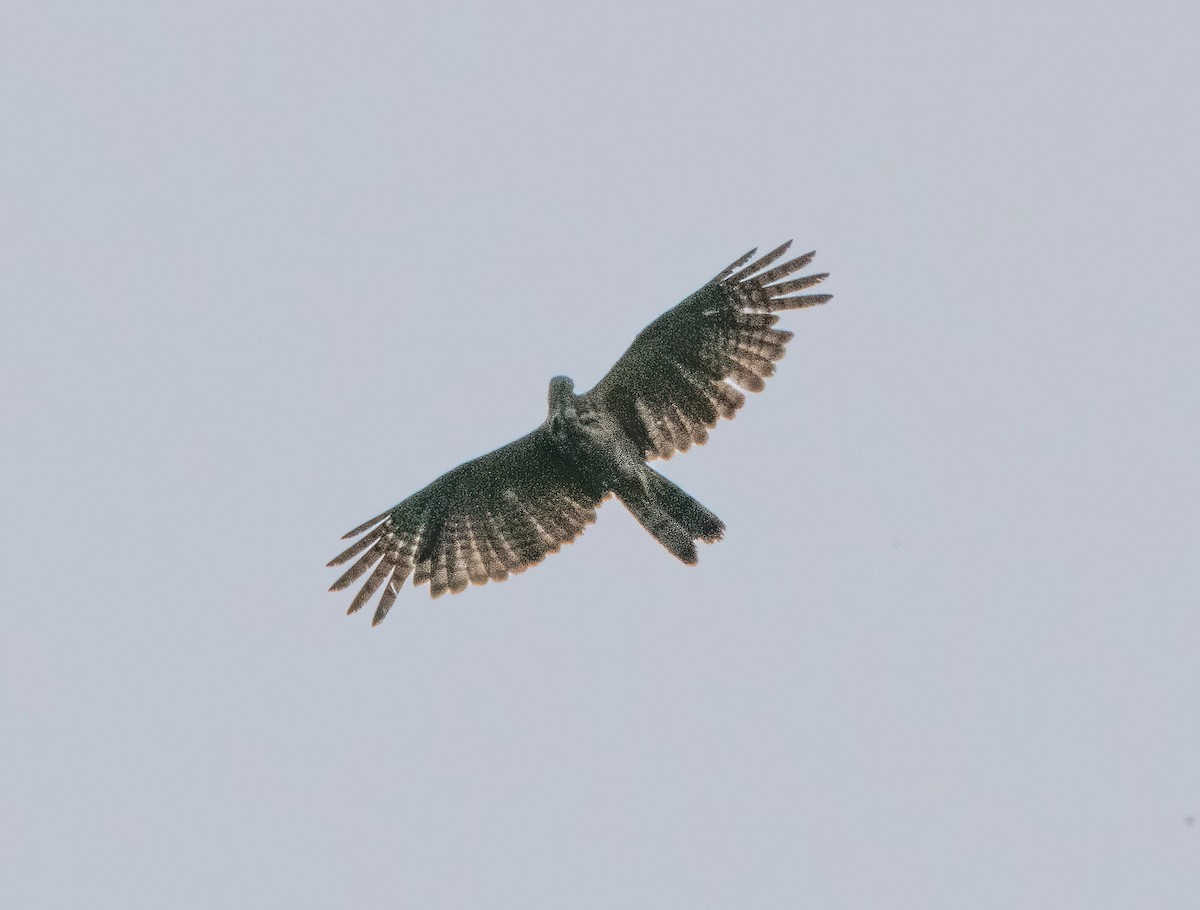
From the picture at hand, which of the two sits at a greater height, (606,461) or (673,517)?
(606,461)

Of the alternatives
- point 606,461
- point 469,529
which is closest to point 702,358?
point 606,461

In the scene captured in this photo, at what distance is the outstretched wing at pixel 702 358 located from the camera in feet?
41.2

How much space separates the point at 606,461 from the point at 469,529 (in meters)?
1.61

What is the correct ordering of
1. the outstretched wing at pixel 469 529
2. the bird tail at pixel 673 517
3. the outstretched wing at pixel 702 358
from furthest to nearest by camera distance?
1. the outstretched wing at pixel 469 529
2. the outstretched wing at pixel 702 358
3. the bird tail at pixel 673 517

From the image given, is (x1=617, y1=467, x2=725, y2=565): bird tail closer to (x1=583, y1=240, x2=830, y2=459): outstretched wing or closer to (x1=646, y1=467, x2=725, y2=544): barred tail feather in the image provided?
(x1=646, y1=467, x2=725, y2=544): barred tail feather

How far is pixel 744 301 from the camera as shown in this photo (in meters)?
12.6

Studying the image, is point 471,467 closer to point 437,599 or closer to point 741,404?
point 437,599

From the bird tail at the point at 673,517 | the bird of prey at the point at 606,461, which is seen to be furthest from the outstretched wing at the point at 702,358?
the bird tail at the point at 673,517

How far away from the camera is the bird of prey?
41.0 ft

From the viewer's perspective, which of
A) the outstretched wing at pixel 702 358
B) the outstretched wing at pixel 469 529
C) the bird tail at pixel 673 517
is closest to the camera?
the bird tail at pixel 673 517

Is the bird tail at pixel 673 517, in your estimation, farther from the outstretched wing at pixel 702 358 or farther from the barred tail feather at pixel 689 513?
the outstretched wing at pixel 702 358

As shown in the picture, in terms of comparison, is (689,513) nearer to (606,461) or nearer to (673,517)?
(673,517)

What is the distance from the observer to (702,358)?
500 inches

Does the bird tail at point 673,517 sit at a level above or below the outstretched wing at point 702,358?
below
